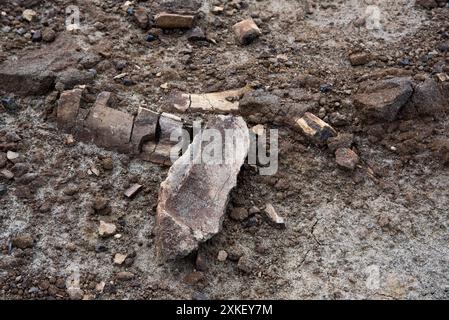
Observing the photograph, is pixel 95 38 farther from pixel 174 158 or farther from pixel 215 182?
pixel 215 182

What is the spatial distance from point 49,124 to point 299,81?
1693 millimetres

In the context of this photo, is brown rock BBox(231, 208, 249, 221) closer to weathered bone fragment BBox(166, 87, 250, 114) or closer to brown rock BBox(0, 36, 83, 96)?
weathered bone fragment BBox(166, 87, 250, 114)

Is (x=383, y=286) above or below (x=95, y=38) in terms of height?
below

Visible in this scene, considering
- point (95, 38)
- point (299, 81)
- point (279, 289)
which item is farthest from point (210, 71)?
point (279, 289)

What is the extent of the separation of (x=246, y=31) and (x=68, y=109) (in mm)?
1416

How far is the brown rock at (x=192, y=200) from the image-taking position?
3158 mm

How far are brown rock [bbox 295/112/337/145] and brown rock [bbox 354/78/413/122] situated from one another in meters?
0.25

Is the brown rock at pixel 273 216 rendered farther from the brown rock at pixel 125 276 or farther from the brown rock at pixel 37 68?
the brown rock at pixel 37 68

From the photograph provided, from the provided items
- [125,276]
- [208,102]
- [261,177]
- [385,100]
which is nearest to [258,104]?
[208,102]

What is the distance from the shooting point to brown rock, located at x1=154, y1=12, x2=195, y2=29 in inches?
171

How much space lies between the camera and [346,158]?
359cm

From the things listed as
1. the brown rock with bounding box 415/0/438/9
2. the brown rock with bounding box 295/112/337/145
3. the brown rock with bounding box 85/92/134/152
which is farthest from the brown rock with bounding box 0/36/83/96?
the brown rock with bounding box 415/0/438/9

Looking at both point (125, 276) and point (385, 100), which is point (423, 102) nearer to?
point (385, 100)

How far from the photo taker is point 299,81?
3.98m
